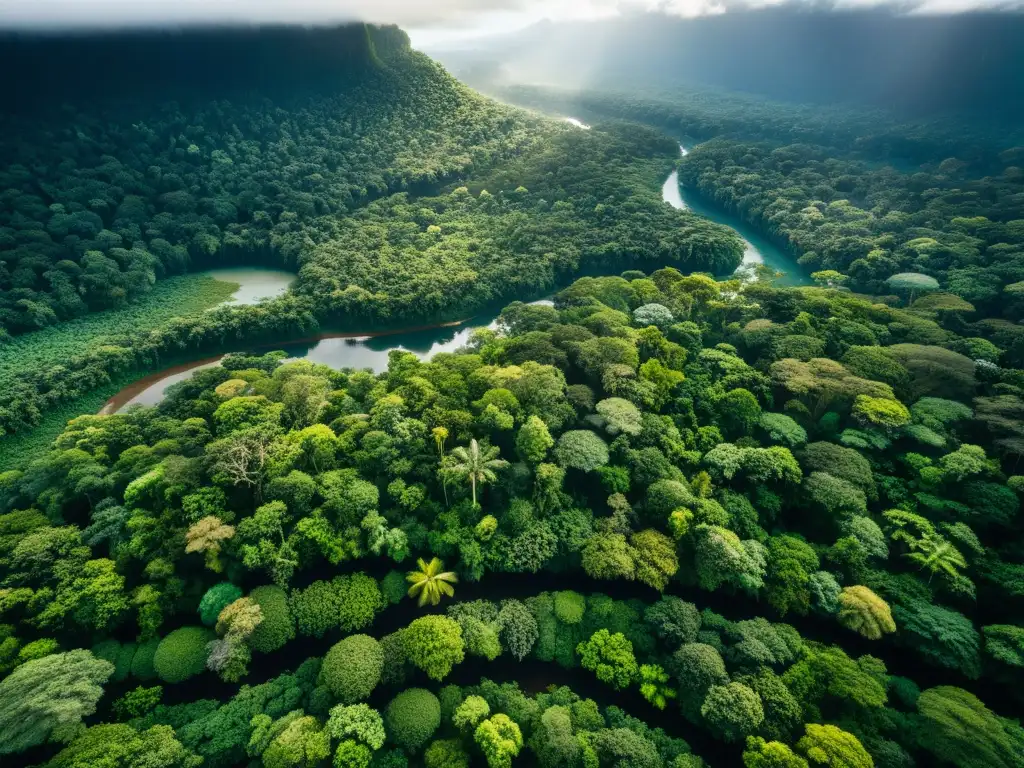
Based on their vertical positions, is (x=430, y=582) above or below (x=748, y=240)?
above

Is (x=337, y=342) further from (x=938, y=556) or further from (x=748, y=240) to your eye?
(x=748, y=240)

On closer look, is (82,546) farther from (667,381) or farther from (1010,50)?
(1010,50)

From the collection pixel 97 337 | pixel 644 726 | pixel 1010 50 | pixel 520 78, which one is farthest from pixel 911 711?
pixel 520 78

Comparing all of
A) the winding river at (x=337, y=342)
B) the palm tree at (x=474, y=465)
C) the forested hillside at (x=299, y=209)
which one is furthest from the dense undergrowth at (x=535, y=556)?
the forested hillside at (x=299, y=209)

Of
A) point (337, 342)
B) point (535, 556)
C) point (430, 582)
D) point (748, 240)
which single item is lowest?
point (337, 342)

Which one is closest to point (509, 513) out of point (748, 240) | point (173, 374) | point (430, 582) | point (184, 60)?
point (430, 582)

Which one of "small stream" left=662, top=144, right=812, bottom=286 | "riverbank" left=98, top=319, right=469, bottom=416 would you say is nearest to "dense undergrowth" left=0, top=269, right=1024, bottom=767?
"riverbank" left=98, top=319, right=469, bottom=416

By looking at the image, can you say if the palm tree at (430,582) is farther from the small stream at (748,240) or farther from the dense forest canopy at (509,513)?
the small stream at (748,240)

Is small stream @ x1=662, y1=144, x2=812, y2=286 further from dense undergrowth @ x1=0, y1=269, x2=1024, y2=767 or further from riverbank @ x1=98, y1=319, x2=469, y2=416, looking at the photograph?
riverbank @ x1=98, y1=319, x2=469, y2=416
